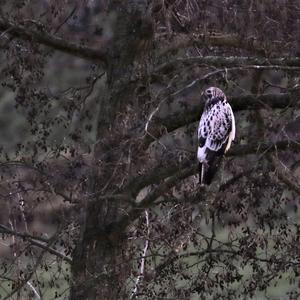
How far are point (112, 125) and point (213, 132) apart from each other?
4.45 ft

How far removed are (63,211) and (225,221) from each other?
1.75 m

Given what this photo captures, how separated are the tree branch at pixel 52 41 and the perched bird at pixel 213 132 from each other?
1996 millimetres

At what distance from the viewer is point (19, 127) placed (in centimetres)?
1239

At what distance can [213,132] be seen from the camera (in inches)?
375

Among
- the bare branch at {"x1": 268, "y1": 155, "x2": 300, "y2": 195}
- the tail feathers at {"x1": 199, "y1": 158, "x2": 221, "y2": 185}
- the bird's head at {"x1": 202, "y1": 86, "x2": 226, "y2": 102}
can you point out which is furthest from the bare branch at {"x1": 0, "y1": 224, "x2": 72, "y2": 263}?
the bare branch at {"x1": 268, "y1": 155, "x2": 300, "y2": 195}

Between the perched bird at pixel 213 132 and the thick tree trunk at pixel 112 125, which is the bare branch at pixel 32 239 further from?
the perched bird at pixel 213 132

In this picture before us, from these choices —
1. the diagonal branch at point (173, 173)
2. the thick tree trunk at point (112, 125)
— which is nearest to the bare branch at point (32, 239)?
the thick tree trunk at point (112, 125)

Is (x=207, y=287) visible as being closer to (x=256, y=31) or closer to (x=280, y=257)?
(x=280, y=257)

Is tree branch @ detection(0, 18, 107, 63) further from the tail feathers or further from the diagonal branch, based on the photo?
the tail feathers

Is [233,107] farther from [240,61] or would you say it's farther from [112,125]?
[112,125]

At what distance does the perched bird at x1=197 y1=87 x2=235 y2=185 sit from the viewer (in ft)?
30.1

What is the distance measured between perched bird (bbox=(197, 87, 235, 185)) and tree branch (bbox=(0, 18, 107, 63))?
200cm

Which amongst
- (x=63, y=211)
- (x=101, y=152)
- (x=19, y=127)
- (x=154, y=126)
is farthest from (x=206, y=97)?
(x=19, y=127)

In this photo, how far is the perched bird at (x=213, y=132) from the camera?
30.1 ft
